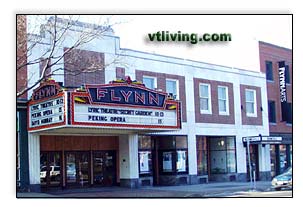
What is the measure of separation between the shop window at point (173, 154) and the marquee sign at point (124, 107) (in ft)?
13.3

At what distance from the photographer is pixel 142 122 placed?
23047mm

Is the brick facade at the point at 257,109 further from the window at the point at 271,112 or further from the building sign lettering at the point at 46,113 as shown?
the building sign lettering at the point at 46,113

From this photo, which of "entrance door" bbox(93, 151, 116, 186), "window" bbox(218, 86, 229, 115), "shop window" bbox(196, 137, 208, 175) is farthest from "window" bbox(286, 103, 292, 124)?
"entrance door" bbox(93, 151, 116, 186)

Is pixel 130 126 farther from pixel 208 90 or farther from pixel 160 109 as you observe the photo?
pixel 208 90

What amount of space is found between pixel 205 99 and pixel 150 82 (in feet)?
12.2

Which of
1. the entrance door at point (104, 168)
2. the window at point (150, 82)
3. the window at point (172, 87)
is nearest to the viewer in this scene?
the entrance door at point (104, 168)

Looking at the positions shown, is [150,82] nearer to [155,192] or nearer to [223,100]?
[223,100]

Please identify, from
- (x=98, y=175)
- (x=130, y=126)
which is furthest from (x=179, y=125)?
(x=98, y=175)

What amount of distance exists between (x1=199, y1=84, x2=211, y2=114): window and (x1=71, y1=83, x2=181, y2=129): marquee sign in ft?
16.3

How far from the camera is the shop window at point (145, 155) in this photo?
88.9 feet

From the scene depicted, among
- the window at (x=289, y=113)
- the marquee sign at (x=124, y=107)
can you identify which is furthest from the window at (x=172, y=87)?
the window at (x=289, y=113)

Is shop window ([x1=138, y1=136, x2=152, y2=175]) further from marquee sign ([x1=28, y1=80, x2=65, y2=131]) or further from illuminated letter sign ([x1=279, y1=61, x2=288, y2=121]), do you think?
illuminated letter sign ([x1=279, y1=61, x2=288, y2=121])

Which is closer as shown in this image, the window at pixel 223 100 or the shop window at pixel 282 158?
the window at pixel 223 100

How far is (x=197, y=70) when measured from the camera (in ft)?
96.0
